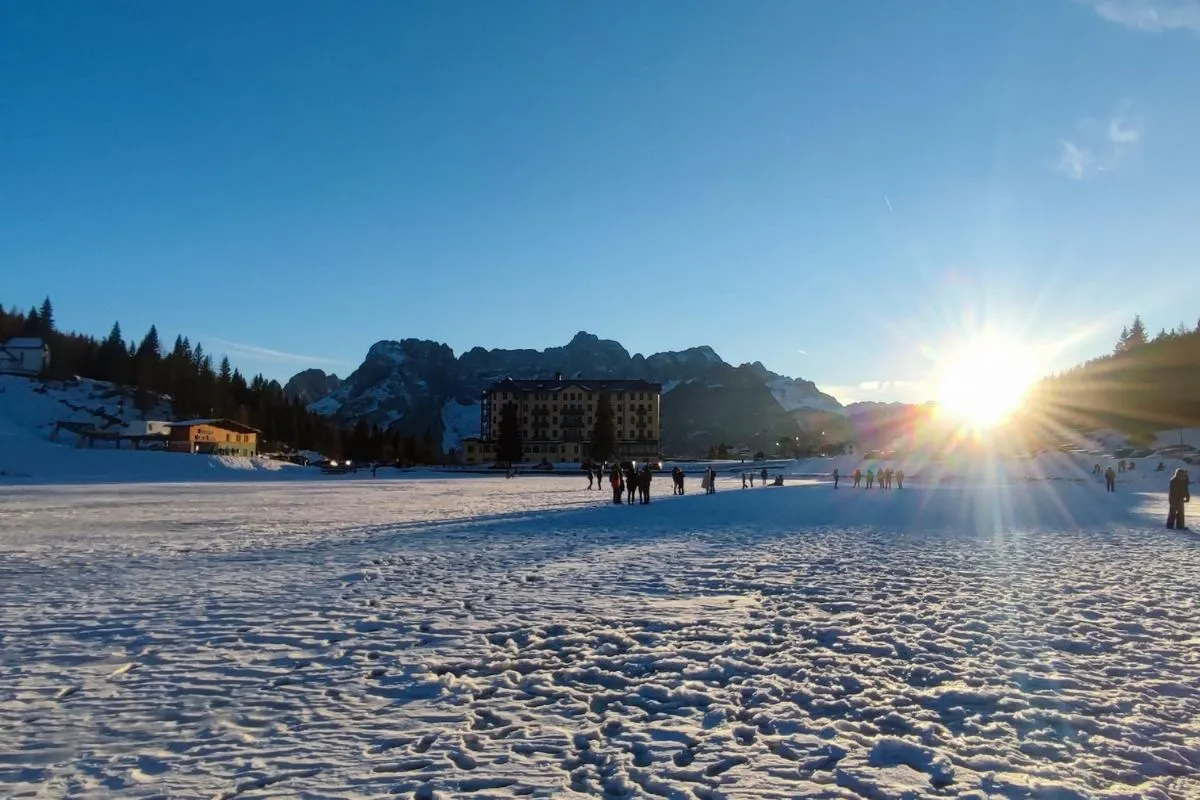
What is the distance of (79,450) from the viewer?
73.2 meters

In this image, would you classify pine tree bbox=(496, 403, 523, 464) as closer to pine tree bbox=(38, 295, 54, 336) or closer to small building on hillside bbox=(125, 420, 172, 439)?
small building on hillside bbox=(125, 420, 172, 439)

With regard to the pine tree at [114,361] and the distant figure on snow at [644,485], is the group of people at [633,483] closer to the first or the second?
the distant figure on snow at [644,485]

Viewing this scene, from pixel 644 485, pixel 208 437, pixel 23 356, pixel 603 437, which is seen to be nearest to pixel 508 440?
pixel 603 437

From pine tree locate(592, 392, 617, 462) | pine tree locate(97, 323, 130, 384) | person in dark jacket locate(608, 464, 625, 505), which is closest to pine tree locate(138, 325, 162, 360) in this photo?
pine tree locate(97, 323, 130, 384)

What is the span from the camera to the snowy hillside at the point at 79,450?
216 ft

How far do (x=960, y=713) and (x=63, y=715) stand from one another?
7.14m

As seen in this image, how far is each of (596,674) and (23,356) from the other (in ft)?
603

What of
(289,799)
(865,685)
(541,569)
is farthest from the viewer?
(541,569)

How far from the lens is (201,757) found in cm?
500

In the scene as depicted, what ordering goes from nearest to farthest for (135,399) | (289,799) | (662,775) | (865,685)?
(289,799), (662,775), (865,685), (135,399)

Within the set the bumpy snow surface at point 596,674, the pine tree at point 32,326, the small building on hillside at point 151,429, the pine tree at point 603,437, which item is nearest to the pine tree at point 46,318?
the pine tree at point 32,326

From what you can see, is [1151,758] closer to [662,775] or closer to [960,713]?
[960,713]

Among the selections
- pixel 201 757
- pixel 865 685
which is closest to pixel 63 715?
pixel 201 757

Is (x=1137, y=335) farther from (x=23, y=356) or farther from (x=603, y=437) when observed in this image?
(x=23, y=356)
